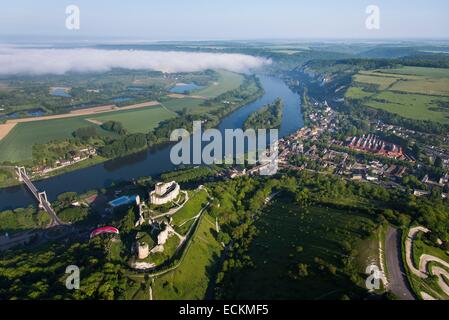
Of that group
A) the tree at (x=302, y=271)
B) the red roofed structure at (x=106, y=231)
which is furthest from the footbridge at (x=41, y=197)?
the tree at (x=302, y=271)

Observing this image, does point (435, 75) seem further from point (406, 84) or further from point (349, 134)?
point (349, 134)

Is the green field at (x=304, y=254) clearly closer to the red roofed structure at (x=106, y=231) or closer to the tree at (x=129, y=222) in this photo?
the tree at (x=129, y=222)

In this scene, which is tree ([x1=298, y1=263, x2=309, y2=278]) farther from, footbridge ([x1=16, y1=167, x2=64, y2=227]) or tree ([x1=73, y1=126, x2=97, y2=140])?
tree ([x1=73, y1=126, x2=97, y2=140])

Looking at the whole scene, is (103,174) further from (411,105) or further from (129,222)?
(411,105)

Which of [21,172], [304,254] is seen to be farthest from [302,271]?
[21,172]

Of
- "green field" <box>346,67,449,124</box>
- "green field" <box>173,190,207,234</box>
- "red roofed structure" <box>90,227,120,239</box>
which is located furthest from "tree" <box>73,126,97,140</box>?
"green field" <box>346,67,449,124</box>
